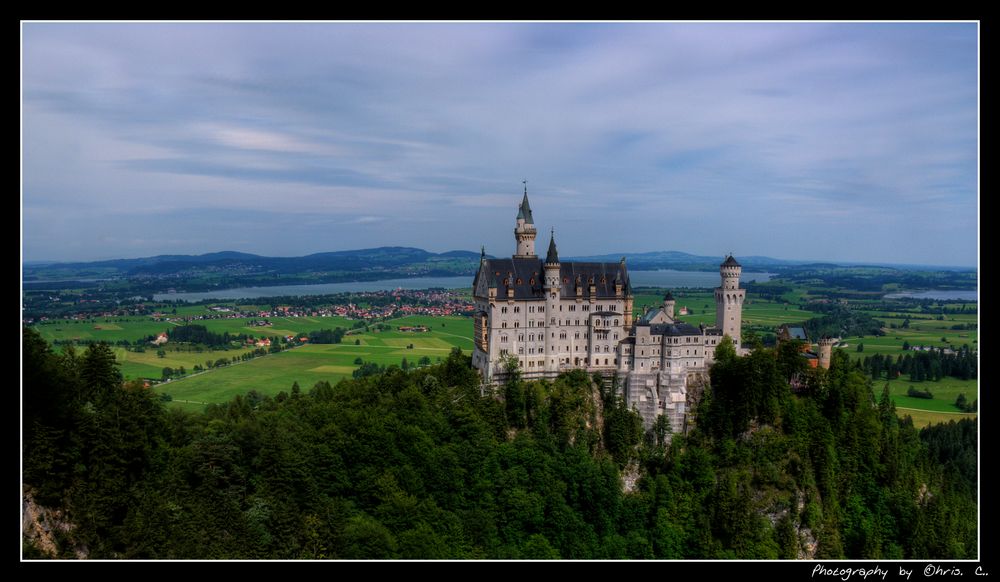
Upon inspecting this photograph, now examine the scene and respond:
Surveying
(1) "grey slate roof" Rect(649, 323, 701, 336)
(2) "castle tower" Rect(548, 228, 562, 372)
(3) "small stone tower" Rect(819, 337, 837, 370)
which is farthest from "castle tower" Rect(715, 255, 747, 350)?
(2) "castle tower" Rect(548, 228, 562, 372)

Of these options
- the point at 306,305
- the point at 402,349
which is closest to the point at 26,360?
the point at 402,349

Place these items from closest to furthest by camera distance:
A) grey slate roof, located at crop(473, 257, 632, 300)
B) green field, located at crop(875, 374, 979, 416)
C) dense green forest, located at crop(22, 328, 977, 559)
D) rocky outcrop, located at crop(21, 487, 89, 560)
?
rocky outcrop, located at crop(21, 487, 89, 560) → dense green forest, located at crop(22, 328, 977, 559) → grey slate roof, located at crop(473, 257, 632, 300) → green field, located at crop(875, 374, 979, 416)

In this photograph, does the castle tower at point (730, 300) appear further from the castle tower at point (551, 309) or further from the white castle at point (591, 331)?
the castle tower at point (551, 309)

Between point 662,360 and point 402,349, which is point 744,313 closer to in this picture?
point 402,349

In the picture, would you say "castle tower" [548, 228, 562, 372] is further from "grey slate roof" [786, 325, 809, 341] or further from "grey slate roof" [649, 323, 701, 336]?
"grey slate roof" [786, 325, 809, 341]

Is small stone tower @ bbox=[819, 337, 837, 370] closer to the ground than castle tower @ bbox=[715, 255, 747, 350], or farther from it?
closer to the ground

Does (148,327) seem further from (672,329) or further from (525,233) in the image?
(672,329)
